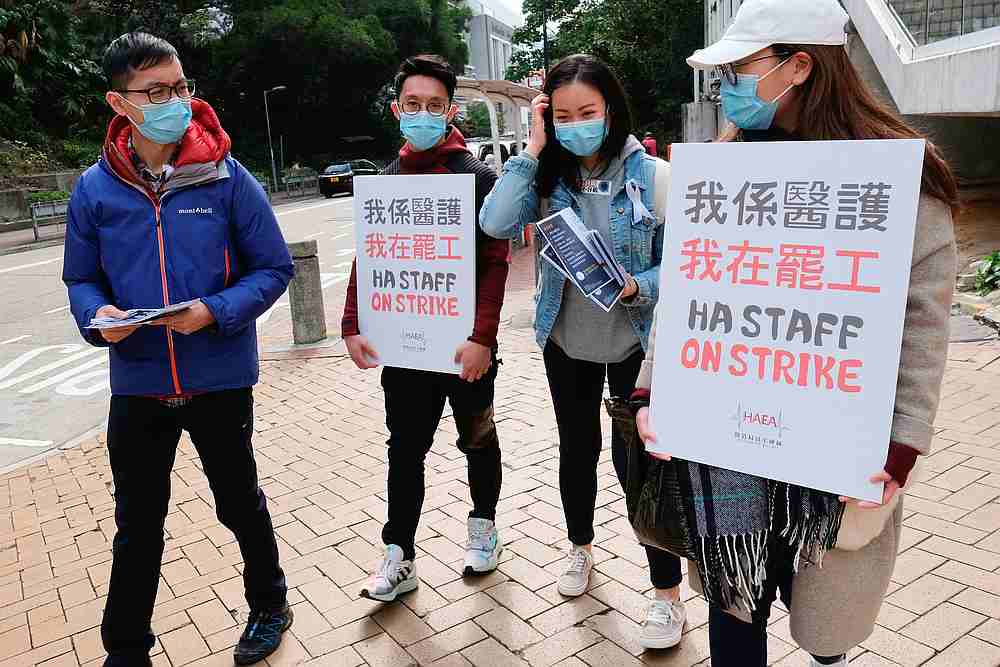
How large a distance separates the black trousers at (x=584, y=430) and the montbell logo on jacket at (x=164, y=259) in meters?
1.08

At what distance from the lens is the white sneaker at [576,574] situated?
3242 millimetres

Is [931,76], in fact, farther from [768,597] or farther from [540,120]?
[768,597]

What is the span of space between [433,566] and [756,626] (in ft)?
6.14

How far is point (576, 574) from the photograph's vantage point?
327cm

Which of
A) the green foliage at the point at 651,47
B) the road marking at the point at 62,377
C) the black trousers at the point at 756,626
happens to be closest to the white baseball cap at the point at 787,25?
the black trousers at the point at 756,626

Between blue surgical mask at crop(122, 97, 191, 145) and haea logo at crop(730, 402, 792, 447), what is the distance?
2.00m

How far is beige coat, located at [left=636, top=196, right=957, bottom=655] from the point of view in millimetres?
1709

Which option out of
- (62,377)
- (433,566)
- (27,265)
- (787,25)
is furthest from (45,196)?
(787,25)

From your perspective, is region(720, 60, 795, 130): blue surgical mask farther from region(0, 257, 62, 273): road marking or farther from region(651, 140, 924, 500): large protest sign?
region(0, 257, 62, 273): road marking

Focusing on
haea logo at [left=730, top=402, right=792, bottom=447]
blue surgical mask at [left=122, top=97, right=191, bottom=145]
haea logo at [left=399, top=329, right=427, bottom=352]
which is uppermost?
blue surgical mask at [left=122, top=97, right=191, bottom=145]

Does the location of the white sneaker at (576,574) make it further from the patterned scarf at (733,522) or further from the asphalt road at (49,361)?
the asphalt road at (49,361)

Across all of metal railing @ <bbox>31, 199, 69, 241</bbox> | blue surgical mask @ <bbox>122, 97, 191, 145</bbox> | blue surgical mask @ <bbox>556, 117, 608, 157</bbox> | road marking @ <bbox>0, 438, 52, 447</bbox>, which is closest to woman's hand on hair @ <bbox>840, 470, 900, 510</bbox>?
blue surgical mask @ <bbox>556, 117, 608, 157</bbox>

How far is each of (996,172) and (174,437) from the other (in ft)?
51.1

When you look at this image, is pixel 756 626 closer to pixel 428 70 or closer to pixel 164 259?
pixel 164 259
